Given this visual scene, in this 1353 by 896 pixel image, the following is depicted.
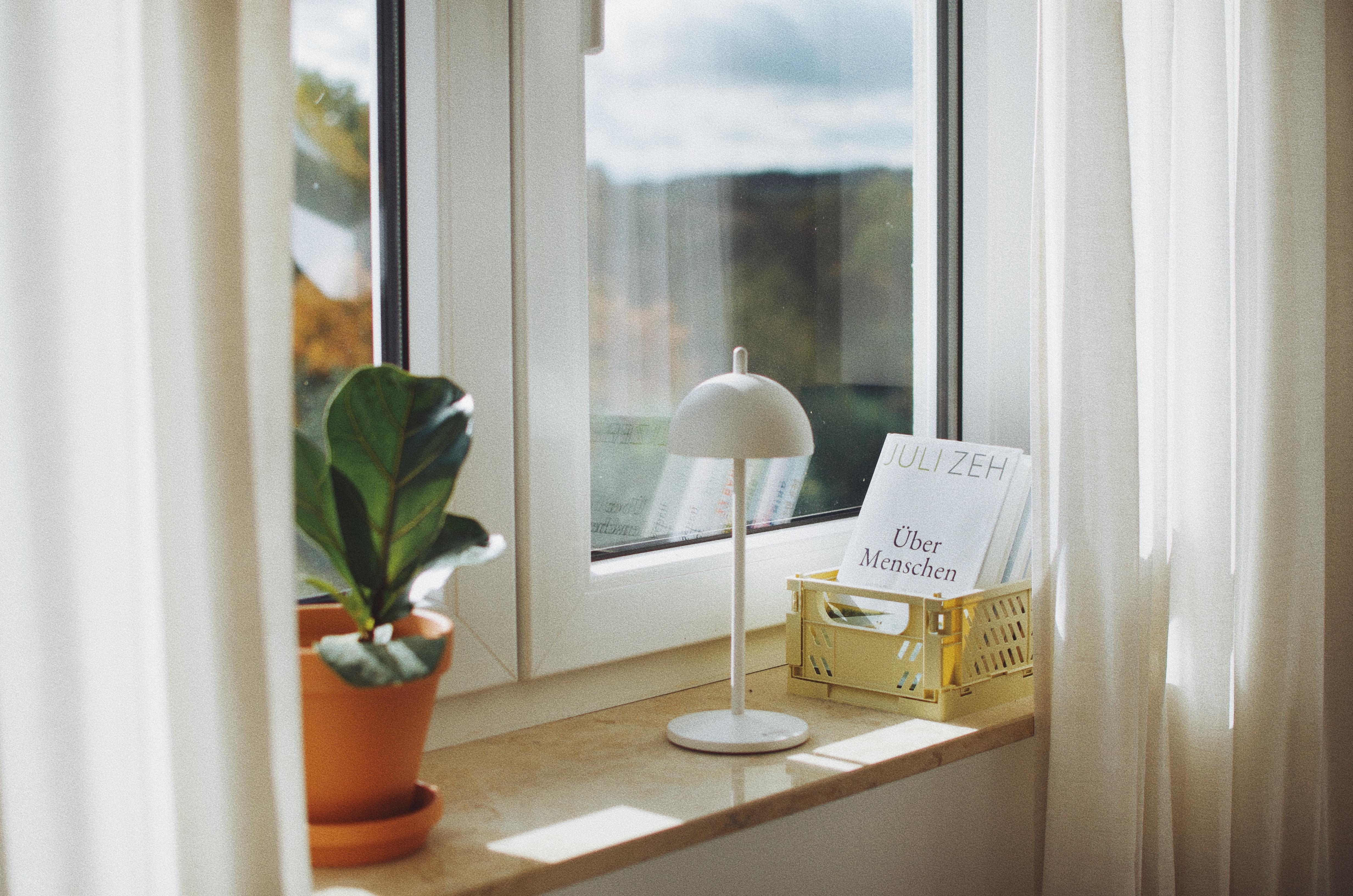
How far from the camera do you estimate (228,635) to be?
59 centimetres

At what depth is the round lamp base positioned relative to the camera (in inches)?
40.8

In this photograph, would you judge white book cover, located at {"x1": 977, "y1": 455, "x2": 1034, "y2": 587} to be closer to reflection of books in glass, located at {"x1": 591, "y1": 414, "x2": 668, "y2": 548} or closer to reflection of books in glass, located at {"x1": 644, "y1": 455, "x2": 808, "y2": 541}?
reflection of books in glass, located at {"x1": 644, "y1": 455, "x2": 808, "y2": 541}

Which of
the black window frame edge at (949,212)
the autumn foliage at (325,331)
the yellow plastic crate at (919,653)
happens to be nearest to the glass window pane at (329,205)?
the autumn foliage at (325,331)

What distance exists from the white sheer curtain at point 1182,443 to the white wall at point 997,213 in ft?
0.87

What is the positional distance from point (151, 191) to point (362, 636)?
1.02 ft

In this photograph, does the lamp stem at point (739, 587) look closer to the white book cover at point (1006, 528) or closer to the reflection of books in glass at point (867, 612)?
the reflection of books in glass at point (867, 612)

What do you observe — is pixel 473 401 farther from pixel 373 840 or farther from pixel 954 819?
pixel 954 819

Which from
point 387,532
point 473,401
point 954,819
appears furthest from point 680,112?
point 954,819

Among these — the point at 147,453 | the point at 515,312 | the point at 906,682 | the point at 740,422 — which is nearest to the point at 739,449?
the point at 740,422

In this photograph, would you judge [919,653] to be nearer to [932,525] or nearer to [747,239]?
[932,525]

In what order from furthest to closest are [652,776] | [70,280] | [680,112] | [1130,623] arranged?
[680,112] → [1130,623] → [652,776] → [70,280]

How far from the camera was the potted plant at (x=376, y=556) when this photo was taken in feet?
2.33

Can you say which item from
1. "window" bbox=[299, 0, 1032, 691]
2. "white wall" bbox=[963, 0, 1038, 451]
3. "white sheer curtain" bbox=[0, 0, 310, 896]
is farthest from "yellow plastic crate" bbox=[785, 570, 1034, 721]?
"white sheer curtain" bbox=[0, 0, 310, 896]

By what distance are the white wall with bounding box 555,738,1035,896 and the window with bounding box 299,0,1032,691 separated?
26 cm
